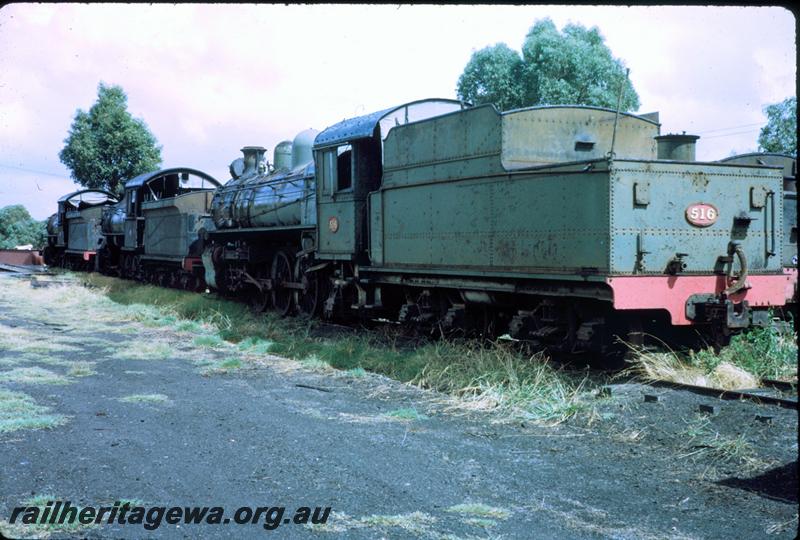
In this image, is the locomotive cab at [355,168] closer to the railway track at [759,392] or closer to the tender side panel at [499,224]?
the tender side panel at [499,224]

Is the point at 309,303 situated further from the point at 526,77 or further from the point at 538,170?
the point at 526,77

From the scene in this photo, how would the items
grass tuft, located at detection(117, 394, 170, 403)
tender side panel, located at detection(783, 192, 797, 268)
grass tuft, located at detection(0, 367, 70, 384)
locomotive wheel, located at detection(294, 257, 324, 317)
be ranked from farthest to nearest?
locomotive wheel, located at detection(294, 257, 324, 317) < tender side panel, located at detection(783, 192, 797, 268) < grass tuft, located at detection(0, 367, 70, 384) < grass tuft, located at detection(117, 394, 170, 403)

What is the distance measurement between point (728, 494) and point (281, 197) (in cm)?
1131

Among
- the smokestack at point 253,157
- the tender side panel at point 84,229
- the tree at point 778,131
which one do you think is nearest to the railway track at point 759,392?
the smokestack at point 253,157

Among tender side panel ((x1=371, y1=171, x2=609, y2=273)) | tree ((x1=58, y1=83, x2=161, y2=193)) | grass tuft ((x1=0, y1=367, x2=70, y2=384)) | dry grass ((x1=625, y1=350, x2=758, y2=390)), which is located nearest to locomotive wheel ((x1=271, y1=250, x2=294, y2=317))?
tender side panel ((x1=371, y1=171, x2=609, y2=273))

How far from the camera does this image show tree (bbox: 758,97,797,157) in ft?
86.8

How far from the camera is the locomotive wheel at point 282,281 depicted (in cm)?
1467

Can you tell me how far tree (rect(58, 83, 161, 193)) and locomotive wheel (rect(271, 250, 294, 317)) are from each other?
91.7 ft

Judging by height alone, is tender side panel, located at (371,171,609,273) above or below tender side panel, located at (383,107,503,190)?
below

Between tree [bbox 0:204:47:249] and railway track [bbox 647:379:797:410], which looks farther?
tree [bbox 0:204:47:249]

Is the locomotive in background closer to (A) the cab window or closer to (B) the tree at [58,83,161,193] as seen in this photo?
(A) the cab window

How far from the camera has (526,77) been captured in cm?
3169

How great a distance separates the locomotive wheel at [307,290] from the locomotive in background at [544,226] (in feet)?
1.66

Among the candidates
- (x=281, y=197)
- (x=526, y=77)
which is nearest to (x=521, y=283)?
(x=281, y=197)
